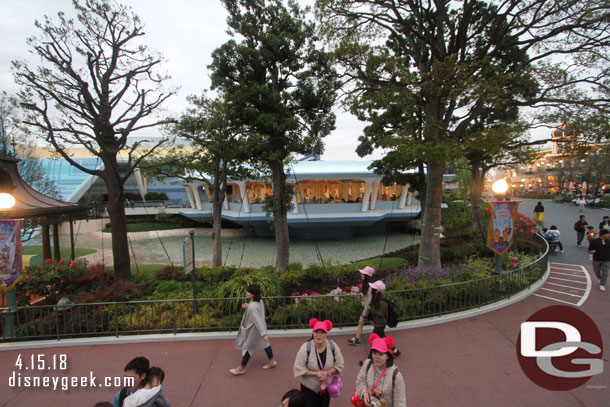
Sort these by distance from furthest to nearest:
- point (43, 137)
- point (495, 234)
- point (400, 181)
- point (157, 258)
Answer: point (157, 258), point (400, 181), point (43, 137), point (495, 234)

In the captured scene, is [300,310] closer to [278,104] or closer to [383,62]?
[278,104]

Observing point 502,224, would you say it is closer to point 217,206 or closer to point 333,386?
point 333,386

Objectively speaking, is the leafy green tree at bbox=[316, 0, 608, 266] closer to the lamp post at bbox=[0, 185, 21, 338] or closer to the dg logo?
the dg logo

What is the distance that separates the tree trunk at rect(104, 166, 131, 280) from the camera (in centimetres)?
922

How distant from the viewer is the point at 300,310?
6445mm

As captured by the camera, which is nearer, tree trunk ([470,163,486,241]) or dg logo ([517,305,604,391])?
dg logo ([517,305,604,391])

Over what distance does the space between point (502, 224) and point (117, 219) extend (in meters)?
11.5

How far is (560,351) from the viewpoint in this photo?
4.91m

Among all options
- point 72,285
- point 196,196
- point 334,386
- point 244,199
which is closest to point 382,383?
point 334,386

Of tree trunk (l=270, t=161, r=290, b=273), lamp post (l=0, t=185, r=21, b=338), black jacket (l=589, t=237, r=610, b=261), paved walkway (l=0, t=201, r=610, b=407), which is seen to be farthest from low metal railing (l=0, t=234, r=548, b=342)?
black jacket (l=589, t=237, r=610, b=261)

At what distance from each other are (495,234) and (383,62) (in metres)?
5.76

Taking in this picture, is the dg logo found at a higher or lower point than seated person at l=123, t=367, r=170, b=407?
lower

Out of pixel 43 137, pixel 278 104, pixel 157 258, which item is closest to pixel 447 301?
pixel 278 104

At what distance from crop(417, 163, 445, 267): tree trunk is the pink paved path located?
11.2 feet
